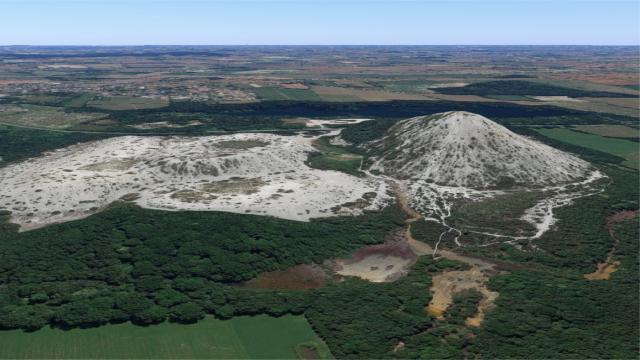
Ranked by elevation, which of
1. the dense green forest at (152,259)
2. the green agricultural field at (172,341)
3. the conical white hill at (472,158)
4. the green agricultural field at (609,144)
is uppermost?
the conical white hill at (472,158)

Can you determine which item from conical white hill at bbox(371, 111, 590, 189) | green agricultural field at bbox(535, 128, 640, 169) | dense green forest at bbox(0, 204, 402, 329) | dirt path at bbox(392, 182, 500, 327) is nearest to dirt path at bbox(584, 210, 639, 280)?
dirt path at bbox(392, 182, 500, 327)

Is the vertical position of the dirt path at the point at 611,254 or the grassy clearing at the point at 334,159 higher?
the grassy clearing at the point at 334,159

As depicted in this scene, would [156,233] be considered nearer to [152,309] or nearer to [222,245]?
[222,245]

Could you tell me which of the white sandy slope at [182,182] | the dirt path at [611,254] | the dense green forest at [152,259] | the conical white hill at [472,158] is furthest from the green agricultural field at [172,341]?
the conical white hill at [472,158]

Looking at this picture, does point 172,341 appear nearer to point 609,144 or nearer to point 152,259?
point 152,259

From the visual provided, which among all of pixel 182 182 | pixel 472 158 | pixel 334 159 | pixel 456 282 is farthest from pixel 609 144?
pixel 182 182

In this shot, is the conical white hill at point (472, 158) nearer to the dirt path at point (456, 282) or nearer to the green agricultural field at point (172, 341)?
the dirt path at point (456, 282)

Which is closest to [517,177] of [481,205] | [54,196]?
[481,205]
